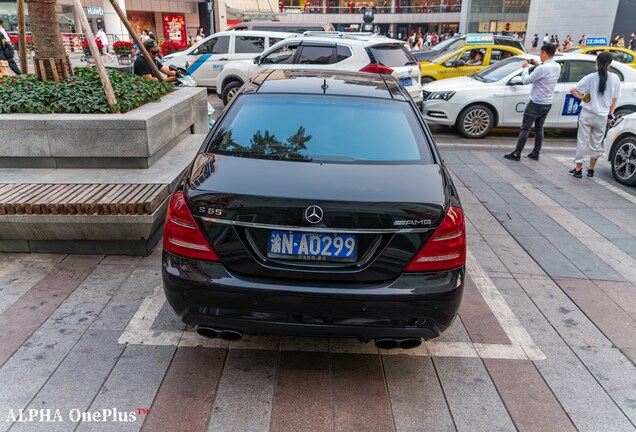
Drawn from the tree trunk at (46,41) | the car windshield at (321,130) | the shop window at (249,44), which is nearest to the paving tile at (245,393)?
the car windshield at (321,130)

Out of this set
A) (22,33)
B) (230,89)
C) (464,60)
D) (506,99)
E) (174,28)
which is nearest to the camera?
(22,33)

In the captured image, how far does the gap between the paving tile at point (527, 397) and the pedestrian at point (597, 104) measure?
5.25 m

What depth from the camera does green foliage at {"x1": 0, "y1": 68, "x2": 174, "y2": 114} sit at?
549 cm

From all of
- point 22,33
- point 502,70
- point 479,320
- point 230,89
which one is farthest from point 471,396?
point 230,89

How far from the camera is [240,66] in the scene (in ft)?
40.6

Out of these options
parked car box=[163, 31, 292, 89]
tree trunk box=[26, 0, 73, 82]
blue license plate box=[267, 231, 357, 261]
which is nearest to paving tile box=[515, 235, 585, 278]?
blue license plate box=[267, 231, 357, 261]

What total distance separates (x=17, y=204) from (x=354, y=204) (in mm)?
3204

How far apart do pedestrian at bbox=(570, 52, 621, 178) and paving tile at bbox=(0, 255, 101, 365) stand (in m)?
6.73

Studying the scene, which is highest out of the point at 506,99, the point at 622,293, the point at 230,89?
the point at 506,99

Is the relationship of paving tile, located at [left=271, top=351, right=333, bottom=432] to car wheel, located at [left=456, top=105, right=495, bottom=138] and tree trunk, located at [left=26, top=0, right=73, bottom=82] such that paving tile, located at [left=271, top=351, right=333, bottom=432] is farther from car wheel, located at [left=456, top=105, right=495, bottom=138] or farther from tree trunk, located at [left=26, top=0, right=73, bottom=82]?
car wheel, located at [left=456, top=105, right=495, bottom=138]

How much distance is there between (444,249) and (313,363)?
1.17 metres

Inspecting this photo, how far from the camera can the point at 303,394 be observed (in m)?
2.91

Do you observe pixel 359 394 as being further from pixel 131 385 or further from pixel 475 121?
pixel 475 121

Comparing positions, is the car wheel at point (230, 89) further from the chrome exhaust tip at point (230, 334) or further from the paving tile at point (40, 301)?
the chrome exhaust tip at point (230, 334)
